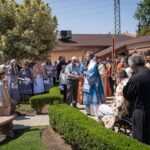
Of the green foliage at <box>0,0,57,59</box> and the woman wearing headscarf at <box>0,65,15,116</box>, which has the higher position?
the green foliage at <box>0,0,57,59</box>

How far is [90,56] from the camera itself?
537 inches

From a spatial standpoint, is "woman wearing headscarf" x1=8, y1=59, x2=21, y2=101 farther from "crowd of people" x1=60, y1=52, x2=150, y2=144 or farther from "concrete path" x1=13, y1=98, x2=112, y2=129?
"crowd of people" x1=60, y1=52, x2=150, y2=144

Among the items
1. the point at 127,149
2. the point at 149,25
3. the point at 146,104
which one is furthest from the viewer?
the point at 149,25

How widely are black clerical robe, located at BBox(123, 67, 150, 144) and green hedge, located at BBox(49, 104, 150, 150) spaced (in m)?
0.60

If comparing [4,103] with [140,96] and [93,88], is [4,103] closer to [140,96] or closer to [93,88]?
[93,88]

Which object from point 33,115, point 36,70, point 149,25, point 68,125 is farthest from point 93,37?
point 68,125

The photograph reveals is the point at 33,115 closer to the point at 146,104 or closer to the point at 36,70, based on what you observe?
the point at 36,70

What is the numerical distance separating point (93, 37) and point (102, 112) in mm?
59524

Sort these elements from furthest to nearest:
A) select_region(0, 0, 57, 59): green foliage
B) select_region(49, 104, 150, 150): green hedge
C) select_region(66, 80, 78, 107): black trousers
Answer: select_region(0, 0, 57, 59): green foliage < select_region(66, 80, 78, 107): black trousers < select_region(49, 104, 150, 150): green hedge

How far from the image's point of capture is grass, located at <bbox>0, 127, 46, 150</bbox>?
9.01 meters

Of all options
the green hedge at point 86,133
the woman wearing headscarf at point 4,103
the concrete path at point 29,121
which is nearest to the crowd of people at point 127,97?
the green hedge at point 86,133

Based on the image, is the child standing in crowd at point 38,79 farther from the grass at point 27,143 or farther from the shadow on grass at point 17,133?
the grass at point 27,143

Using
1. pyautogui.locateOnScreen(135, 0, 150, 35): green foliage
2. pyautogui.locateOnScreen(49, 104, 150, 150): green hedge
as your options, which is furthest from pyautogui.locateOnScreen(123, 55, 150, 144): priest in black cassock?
pyautogui.locateOnScreen(135, 0, 150, 35): green foliage

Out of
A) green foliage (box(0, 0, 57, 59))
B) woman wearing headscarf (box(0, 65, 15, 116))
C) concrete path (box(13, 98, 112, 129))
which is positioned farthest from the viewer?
green foliage (box(0, 0, 57, 59))
